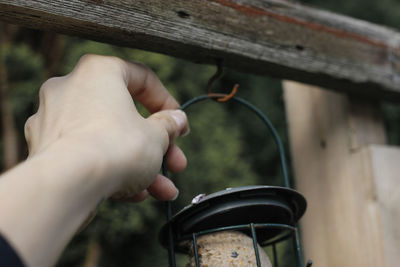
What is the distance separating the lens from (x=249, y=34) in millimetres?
800

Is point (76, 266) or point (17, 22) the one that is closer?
point (17, 22)

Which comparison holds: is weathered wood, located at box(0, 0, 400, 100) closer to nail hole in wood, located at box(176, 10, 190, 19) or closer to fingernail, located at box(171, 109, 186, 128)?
nail hole in wood, located at box(176, 10, 190, 19)

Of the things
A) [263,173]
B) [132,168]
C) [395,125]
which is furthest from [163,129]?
[395,125]

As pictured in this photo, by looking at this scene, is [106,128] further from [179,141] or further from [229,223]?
[179,141]

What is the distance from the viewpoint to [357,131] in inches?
39.2

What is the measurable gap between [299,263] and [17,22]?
563 mm

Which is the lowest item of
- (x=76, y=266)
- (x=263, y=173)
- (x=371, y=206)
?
(x=76, y=266)

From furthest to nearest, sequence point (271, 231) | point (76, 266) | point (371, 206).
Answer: point (76, 266), point (371, 206), point (271, 231)

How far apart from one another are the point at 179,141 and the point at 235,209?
0.78 m

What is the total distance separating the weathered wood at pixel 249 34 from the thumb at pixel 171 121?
0.13m

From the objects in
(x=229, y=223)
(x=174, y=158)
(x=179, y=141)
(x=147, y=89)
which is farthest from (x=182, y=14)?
(x=179, y=141)

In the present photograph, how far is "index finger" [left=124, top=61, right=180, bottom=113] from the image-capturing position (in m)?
0.67

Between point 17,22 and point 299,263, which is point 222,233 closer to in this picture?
point 299,263

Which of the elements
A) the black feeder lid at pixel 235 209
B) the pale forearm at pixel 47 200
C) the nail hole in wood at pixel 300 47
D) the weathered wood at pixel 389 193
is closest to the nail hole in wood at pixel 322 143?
the weathered wood at pixel 389 193
